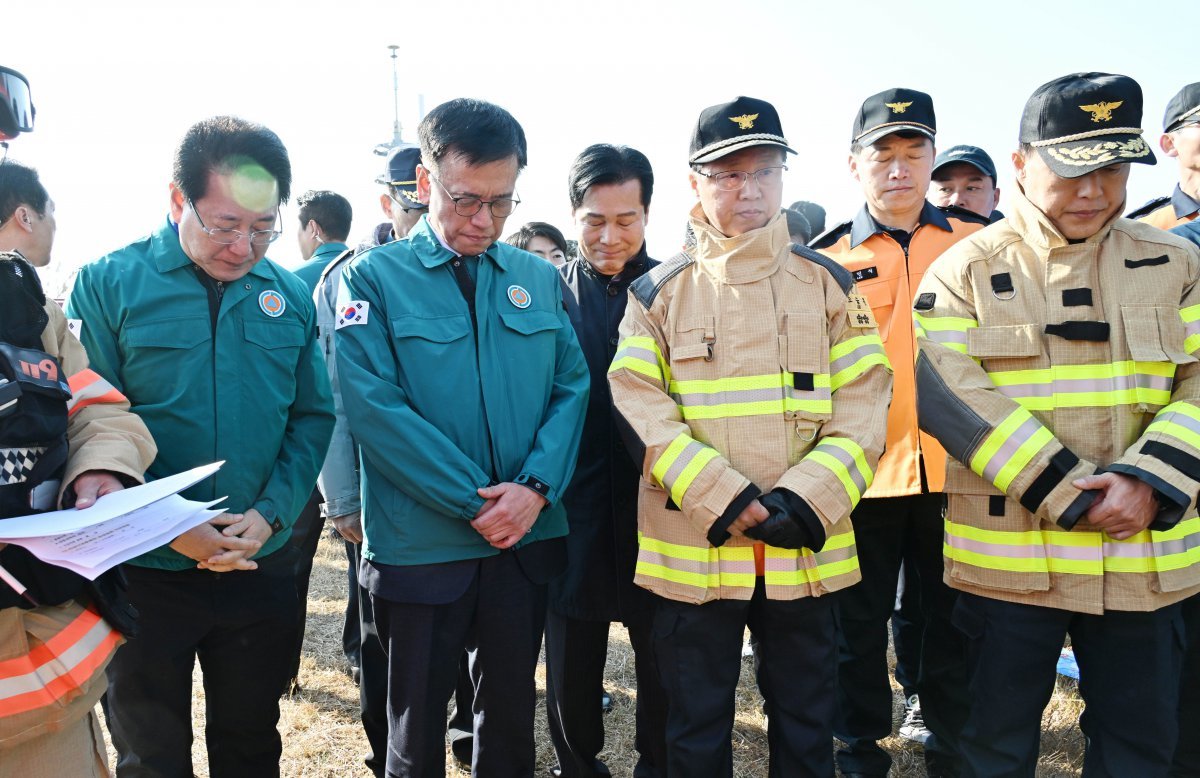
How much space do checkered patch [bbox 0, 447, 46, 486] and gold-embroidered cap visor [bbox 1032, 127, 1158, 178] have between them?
9.63ft

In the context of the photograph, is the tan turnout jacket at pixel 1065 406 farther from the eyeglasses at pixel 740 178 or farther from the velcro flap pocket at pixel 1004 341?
the eyeglasses at pixel 740 178

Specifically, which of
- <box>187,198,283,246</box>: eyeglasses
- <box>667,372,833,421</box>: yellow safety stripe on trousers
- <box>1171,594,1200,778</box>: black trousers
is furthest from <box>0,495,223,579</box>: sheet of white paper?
<box>1171,594,1200,778</box>: black trousers

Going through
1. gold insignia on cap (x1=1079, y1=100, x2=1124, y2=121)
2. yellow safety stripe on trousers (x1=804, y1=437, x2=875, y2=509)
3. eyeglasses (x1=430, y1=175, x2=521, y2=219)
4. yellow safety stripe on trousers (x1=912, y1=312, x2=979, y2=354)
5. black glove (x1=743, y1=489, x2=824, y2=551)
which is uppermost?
gold insignia on cap (x1=1079, y1=100, x2=1124, y2=121)

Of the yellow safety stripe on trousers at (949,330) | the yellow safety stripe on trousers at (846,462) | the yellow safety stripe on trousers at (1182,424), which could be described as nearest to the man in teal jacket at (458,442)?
the yellow safety stripe on trousers at (846,462)

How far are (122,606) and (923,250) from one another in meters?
3.13

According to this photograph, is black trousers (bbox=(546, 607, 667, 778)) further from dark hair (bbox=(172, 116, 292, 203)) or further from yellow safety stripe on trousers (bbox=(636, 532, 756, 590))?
dark hair (bbox=(172, 116, 292, 203))

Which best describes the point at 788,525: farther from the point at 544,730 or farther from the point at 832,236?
the point at 544,730

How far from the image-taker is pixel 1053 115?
2594 millimetres

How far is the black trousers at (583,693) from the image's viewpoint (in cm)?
320

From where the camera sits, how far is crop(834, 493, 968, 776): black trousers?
328 cm

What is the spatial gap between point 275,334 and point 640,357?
120 centimetres

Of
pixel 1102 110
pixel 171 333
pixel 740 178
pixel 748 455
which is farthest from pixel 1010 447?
pixel 171 333

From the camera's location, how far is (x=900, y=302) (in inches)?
132

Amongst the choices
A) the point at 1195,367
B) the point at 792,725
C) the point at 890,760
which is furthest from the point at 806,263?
Result: the point at 890,760
